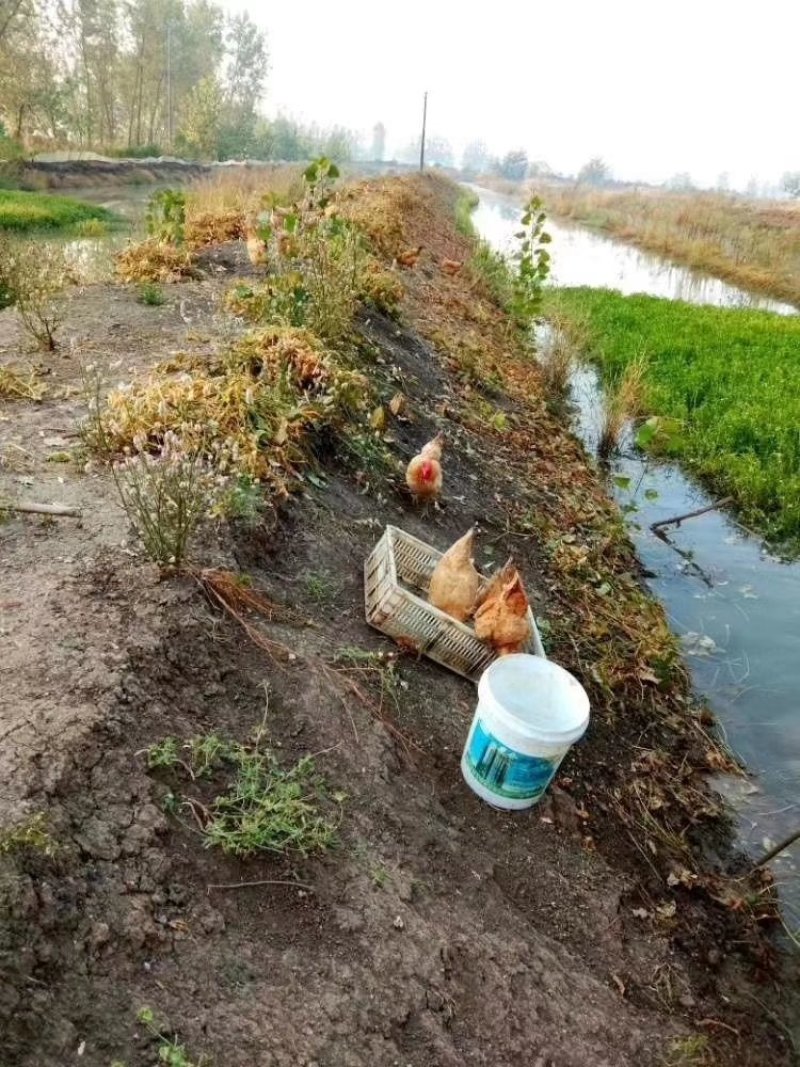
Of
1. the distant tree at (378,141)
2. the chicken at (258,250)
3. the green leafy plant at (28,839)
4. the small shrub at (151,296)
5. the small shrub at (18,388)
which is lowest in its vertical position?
the green leafy plant at (28,839)

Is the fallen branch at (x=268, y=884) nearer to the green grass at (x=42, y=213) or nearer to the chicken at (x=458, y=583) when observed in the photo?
the chicken at (x=458, y=583)

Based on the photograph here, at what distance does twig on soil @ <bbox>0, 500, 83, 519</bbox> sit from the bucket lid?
1.79 metres

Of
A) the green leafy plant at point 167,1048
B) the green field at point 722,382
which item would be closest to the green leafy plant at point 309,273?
the green field at point 722,382

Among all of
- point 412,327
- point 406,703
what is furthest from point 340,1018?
point 412,327

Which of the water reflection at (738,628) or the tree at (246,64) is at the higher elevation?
the tree at (246,64)

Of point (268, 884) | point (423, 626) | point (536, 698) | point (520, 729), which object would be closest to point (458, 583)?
point (423, 626)

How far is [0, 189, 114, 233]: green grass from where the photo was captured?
16.6 meters

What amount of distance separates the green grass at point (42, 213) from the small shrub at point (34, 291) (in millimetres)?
11277

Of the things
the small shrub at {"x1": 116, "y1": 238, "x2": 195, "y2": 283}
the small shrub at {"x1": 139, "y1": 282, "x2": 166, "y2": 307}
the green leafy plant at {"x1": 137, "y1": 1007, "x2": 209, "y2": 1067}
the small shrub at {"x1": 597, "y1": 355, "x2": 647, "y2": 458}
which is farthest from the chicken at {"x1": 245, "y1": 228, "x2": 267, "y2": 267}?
the green leafy plant at {"x1": 137, "y1": 1007, "x2": 209, "y2": 1067}

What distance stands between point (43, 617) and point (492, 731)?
5.19 ft

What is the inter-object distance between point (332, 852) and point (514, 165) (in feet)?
436

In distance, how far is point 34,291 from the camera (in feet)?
17.5

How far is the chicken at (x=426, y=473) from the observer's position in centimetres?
425

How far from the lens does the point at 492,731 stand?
8.52 feet
